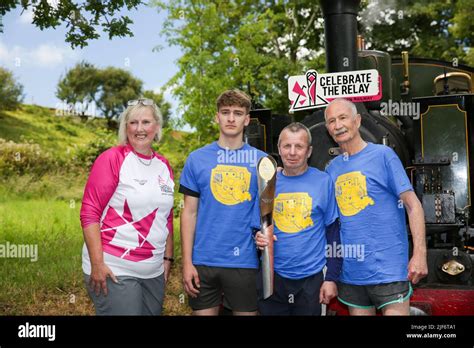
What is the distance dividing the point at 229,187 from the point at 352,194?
0.66m

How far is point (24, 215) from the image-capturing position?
340 inches

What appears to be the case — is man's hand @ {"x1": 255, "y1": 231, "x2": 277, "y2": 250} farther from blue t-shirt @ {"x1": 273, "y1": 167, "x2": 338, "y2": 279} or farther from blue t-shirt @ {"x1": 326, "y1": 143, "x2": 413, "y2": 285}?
blue t-shirt @ {"x1": 326, "y1": 143, "x2": 413, "y2": 285}

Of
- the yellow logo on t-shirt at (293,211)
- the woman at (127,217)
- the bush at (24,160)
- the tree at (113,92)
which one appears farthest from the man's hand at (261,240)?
the tree at (113,92)

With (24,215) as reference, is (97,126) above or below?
above

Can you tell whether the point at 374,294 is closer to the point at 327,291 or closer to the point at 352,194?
the point at 327,291

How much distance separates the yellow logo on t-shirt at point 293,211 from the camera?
2.97 m

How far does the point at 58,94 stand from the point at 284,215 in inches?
369

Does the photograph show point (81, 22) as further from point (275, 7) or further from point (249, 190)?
point (275, 7)

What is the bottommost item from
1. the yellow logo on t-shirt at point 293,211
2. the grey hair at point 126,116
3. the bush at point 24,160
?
the yellow logo on t-shirt at point 293,211

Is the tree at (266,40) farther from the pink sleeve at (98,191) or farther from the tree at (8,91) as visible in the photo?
the pink sleeve at (98,191)

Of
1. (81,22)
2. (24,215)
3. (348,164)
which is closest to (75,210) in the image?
(24,215)

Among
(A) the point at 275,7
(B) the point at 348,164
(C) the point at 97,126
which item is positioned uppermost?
(A) the point at 275,7

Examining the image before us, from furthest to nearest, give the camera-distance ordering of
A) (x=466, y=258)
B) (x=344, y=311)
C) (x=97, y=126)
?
1. (x=97, y=126)
2. (x=466, y=258)
3. (x=344, y=311)

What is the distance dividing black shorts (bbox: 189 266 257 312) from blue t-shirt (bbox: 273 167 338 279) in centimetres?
19
